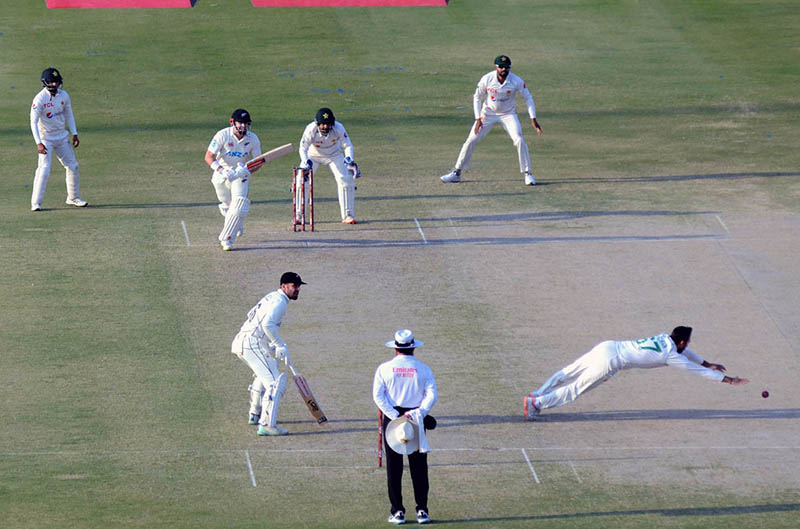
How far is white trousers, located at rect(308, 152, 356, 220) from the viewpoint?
22.1 meters

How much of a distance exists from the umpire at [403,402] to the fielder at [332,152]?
8368mm

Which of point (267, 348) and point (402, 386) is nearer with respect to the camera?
point (402, 386)

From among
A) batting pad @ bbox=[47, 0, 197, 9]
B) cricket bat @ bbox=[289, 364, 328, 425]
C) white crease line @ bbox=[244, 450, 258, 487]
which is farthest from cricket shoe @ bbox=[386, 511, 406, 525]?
batting pad @ bbox=[47, 0, 197, 9]

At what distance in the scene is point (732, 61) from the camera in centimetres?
3284

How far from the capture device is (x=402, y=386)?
1351cm

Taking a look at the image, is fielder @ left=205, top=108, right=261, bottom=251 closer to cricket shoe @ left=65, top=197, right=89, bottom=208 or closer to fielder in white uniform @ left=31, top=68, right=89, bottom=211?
fielder in white uniform @ left=31, top=68, right=89, bottom=211

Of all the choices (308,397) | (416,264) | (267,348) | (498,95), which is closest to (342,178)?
(416,264)

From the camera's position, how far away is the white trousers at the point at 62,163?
74.1 feet

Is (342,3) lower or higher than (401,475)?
higher

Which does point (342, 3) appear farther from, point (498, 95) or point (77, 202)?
point (77, 202)

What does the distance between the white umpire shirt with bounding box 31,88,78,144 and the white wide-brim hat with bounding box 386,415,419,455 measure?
11.3 metres

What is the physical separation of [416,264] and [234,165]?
10.7ft

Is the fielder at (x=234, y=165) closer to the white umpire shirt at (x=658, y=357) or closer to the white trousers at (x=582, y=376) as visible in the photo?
the white trousers at (x=582, y=376)

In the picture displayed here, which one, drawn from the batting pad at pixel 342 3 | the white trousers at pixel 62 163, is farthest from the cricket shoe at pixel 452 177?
the batting pad at pixel 342 3
